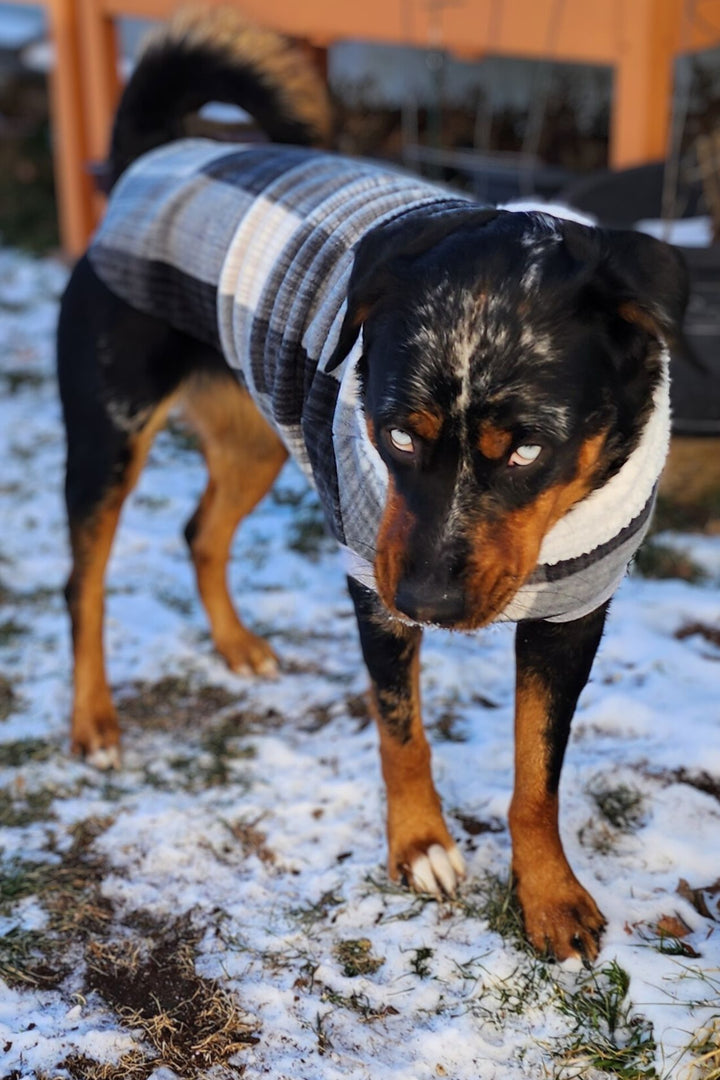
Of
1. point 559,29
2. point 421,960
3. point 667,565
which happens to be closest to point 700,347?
point 667,565

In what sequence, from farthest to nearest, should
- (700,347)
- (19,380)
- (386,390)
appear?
(19,380), (700,347), (386,390)

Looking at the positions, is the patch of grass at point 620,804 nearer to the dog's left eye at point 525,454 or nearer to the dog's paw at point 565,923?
the dog's paw at point 565,923

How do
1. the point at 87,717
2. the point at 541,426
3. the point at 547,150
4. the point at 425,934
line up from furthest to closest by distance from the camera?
the point at 547,150 < the point at 87,717 < the point at 425,934 < the point at 541,426

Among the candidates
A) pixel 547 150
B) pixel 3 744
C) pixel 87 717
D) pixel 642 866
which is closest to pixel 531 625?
pixel 642 866

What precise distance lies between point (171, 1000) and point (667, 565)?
2.39 m

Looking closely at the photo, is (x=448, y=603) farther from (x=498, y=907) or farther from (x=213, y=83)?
(x=213, y=83)

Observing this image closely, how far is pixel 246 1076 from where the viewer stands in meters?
2.16

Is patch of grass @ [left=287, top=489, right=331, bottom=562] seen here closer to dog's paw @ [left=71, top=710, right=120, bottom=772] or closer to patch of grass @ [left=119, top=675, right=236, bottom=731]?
patch of grass @ [left=119, top=675, right=236, bottom=731]

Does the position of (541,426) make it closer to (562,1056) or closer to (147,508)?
(562,1056)

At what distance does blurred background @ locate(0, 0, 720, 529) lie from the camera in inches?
181

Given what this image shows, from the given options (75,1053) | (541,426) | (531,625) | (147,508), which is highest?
(541,426)

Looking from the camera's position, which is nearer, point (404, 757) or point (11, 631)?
point (404, 757)

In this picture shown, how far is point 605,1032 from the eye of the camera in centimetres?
217

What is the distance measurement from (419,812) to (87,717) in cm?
115
